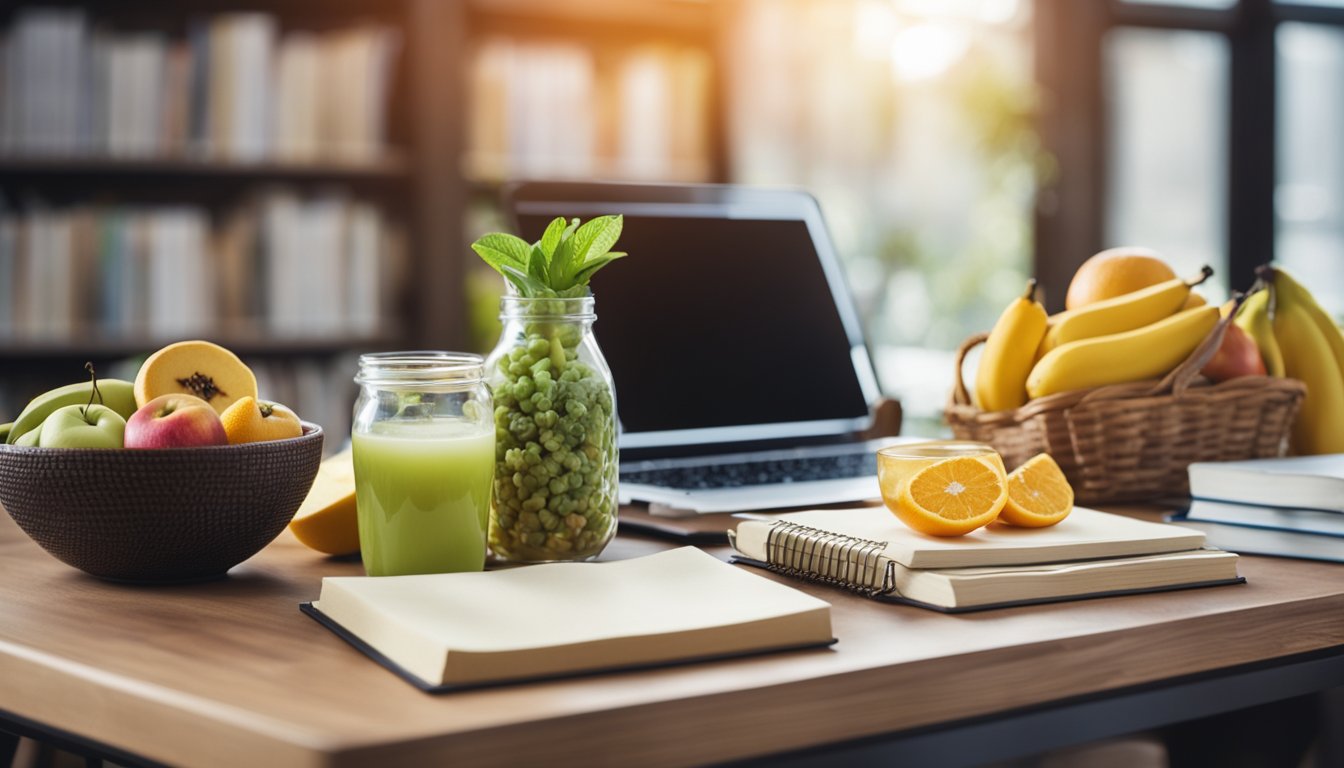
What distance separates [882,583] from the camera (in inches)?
31.8

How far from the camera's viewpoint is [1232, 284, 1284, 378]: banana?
4.15 ft

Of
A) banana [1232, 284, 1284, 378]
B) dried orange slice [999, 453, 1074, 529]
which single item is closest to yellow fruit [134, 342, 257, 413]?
dried orange slice [999, 453, 1074, 529]

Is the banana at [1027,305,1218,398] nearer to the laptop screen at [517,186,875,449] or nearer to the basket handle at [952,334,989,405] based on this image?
the basket handle at [952,334,989,405]

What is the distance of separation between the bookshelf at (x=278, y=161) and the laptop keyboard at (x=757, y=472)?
1.64 m

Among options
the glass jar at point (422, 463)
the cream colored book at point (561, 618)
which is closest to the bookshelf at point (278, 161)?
the glass jar at point (422, 463)

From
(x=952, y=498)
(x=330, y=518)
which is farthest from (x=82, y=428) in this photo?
(x=952, y=498)

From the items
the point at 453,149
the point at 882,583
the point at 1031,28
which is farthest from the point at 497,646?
the point at 1031,28

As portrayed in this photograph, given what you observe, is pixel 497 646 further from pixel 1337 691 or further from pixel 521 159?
pixel 521 159

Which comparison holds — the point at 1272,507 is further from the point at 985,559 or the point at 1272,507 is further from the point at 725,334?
the point at 725,334

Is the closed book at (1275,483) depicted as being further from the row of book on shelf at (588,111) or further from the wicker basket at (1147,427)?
the row of book on shelf at (588,111)

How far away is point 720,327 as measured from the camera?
1.42 m

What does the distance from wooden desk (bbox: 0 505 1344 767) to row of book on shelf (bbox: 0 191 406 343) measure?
6.31ft

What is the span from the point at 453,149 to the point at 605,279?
1.63m

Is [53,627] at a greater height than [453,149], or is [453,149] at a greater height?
[453,149]
